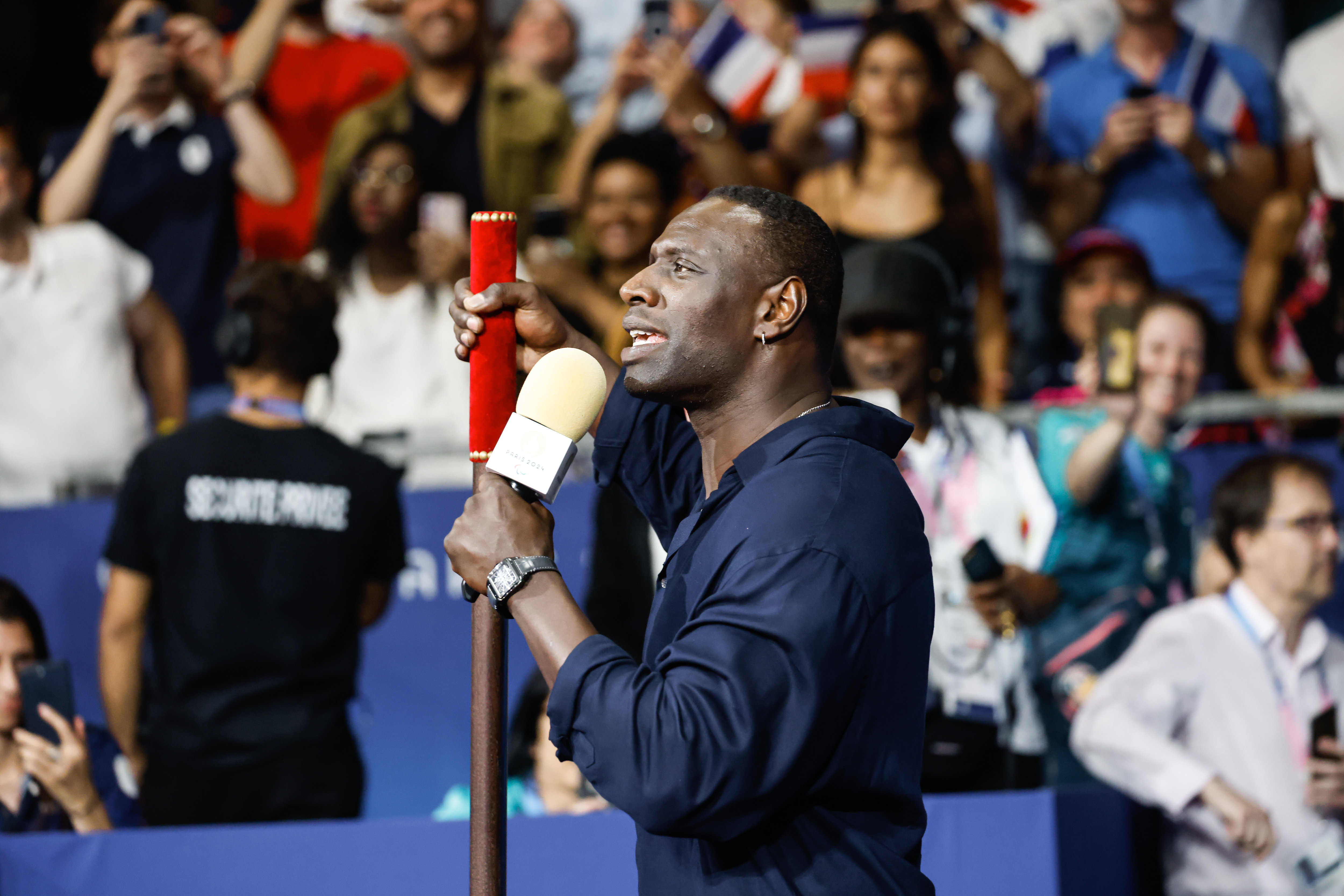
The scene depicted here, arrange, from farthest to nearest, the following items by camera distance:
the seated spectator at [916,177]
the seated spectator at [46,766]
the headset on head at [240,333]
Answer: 1. the seated spectator at [916,177]
2. the headset on head at [240,333]
3. the seated spectator at [46,766]

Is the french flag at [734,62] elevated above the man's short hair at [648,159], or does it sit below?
above

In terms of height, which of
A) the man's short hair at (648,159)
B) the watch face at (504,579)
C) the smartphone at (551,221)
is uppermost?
the man's short hair at (648,159)

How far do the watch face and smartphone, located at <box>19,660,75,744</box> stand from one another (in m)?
1.50

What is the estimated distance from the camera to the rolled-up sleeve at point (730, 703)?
1.44 meters

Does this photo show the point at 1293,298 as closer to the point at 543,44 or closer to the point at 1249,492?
the point at 1249,492

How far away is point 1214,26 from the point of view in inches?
210

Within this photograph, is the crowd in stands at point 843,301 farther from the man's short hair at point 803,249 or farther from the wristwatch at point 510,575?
the man's short hair at point 803,249

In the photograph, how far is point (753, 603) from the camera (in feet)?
4.91

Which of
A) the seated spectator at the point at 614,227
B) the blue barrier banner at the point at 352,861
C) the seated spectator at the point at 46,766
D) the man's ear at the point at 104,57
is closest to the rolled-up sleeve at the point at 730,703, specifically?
the blue barrier banner at the point at 352,861

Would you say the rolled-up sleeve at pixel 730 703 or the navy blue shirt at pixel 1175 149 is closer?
the rolled-up sleeve at pixel 730 703

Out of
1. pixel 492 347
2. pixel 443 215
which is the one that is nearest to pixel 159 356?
pixel 443 215

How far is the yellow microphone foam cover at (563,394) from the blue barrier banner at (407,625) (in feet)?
8.13

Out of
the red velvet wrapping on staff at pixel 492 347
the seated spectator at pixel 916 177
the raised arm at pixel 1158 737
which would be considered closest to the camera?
the red velvet wrapping on staff at pixel 492 347

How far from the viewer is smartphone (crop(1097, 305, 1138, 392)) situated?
155 inches
